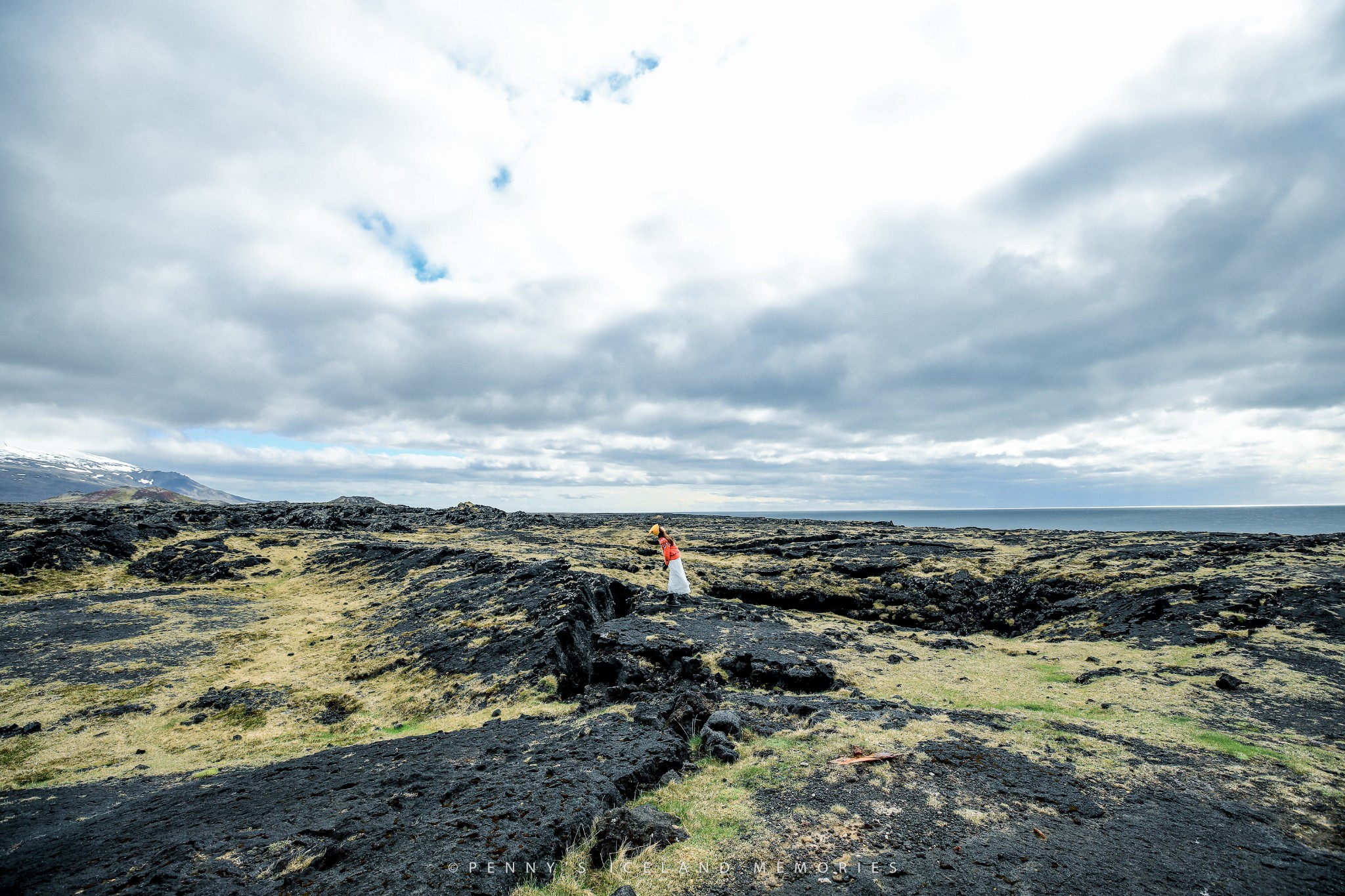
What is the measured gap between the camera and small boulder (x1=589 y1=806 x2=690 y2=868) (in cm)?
635

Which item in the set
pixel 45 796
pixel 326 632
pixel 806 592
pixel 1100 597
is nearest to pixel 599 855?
pixel 45 796

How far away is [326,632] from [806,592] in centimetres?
2043

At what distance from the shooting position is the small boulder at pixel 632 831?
6348 mm

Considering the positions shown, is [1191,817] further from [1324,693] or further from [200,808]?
[200,808]

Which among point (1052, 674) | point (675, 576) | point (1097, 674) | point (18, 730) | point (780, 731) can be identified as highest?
point (675, 576)

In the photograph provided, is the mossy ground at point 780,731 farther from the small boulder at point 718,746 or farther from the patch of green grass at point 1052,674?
the small boulder at point 718,746

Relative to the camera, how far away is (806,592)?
85.4 ft

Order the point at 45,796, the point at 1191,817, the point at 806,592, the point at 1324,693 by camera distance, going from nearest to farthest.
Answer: the point at 1191,817 → the point at 45,796 → the point at 1324,693 → the point at 806,592

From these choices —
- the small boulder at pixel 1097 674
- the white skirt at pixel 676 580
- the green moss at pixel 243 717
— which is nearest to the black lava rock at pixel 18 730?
the green moss at pixel 243 717

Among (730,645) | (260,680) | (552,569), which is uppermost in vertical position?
(552,569)

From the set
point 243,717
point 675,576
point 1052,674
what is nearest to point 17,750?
point 243,717

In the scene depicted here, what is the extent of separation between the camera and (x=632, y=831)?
659 centimetres

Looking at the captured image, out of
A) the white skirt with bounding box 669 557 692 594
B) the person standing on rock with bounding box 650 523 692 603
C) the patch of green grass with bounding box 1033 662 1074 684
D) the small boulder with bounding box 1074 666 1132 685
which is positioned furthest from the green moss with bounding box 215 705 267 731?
the small boulder with bounding box 1074 666 1132 685

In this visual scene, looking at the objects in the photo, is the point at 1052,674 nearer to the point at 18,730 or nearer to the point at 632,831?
the point at 632,831
